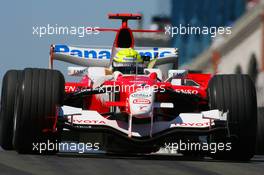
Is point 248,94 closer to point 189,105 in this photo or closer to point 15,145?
point 189,105

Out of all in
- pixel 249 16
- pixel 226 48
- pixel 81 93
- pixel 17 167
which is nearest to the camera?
pixel 17 167

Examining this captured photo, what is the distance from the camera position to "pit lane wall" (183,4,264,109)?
56.4 m

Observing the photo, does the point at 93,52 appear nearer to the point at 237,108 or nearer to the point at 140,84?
the point at 140,84

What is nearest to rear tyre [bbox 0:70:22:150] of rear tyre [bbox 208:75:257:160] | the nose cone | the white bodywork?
the white bodywork

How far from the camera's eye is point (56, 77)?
1474cm

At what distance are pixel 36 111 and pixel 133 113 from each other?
1.30 m

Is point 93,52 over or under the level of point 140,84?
over

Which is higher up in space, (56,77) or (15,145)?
(56,77)

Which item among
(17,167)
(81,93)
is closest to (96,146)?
(81,93)

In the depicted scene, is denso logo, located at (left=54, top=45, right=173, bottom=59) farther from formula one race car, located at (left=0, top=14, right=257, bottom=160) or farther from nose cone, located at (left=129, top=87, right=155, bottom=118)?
nose cone, located at (left=129, top=87, right=155, bottom=118)

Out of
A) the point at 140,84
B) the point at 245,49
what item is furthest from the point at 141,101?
the point at 245,49

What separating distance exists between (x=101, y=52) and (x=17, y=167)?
266 inches

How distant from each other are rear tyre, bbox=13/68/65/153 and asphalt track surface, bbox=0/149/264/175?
13.1 inches

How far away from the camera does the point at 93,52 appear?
18.7m
